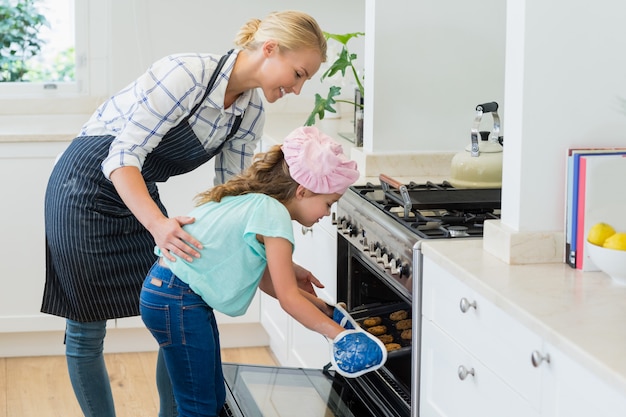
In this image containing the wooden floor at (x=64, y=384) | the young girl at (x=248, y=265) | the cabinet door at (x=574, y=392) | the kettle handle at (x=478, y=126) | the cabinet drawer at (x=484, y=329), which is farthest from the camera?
the wooden floor at (x=64, y=384)

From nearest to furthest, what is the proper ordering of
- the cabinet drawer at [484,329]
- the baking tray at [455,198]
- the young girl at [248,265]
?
the cabinet drawer at [484,329], the young girl at [248,265], the baking tray at [455,198]

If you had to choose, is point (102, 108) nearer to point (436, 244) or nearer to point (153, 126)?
point (153, 126)

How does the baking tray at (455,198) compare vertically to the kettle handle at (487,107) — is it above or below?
below

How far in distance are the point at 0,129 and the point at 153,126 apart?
5.93 ft

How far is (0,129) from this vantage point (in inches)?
152

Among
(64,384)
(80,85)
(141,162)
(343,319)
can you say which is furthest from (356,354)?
(80,85)

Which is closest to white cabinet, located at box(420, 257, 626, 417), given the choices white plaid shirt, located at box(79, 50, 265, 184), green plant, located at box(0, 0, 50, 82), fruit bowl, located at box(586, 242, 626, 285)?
fruit bowl, located at box(586, 242, 626, 285)

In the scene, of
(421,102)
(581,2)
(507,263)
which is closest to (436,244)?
(507,263)

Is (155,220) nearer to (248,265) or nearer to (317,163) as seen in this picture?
(248,265)

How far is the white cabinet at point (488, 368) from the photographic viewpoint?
4.73 feet

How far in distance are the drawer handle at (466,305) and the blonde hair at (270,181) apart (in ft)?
1.54

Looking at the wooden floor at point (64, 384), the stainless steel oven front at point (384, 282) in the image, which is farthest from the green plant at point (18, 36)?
the stainless steel oven front at point (384, 282)

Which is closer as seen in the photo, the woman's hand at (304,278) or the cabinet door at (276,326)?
the woman's hand at (304,278)

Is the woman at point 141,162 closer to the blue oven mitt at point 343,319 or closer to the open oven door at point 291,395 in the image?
the blue oven mitt at point 343,319
